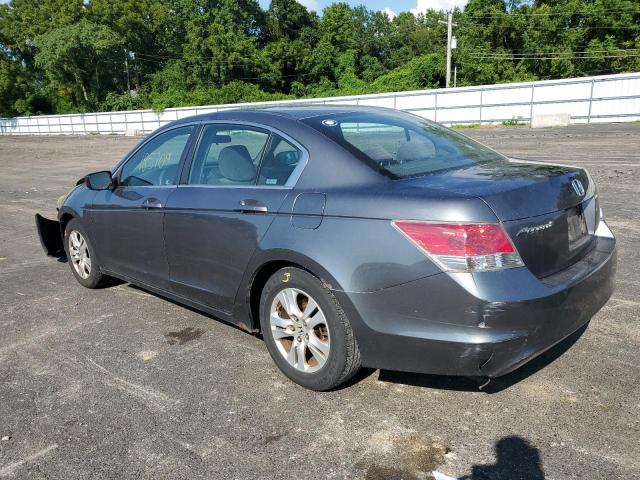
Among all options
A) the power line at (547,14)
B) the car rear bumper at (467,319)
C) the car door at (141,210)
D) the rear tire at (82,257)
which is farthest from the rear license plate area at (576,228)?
the power line at (547,14)

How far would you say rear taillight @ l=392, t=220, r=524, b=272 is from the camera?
264 cm

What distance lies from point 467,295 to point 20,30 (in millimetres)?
83213

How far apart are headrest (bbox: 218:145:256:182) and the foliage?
1668 inches

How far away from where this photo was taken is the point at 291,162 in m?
3.42

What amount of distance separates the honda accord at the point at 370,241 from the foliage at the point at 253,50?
42340 millimetres

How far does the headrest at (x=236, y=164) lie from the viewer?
3.67 m

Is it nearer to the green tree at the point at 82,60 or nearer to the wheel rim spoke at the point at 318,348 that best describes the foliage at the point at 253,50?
the green tree at the point at 82,60

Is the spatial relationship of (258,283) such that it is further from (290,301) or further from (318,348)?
(318,348)

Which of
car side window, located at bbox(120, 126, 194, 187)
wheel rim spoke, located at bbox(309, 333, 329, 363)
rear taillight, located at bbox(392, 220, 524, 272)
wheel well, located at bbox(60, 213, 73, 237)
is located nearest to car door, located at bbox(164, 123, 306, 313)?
car side window, located at bbox(120, 126, 194, 187)

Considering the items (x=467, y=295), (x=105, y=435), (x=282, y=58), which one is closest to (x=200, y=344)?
(x=105, y=435)

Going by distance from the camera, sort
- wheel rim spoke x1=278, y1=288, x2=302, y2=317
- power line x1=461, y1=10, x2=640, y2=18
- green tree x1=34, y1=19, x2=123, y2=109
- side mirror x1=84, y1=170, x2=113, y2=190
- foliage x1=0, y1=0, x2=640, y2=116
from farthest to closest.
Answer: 1. green tree x1=34, y1=19, x2=123, y2=109
2. foliage x1=0, y1=0, x2=640, y2=116
3. power line x1=461, y1=10, x2=640, y2=18
4. side mirror x1=84, y1=170, x2=113, y2=190
5. wheel rim spoke x1=278, y1=288, x2=302, y2=317

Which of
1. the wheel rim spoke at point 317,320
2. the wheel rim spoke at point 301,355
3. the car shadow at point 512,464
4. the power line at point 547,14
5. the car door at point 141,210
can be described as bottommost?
the car shadow at point 512,464

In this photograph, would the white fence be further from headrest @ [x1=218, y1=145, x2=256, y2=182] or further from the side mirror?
headrest @ [x1=218, y1=145, x2=256, y2=182]

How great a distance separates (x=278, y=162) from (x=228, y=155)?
0.53 metres
